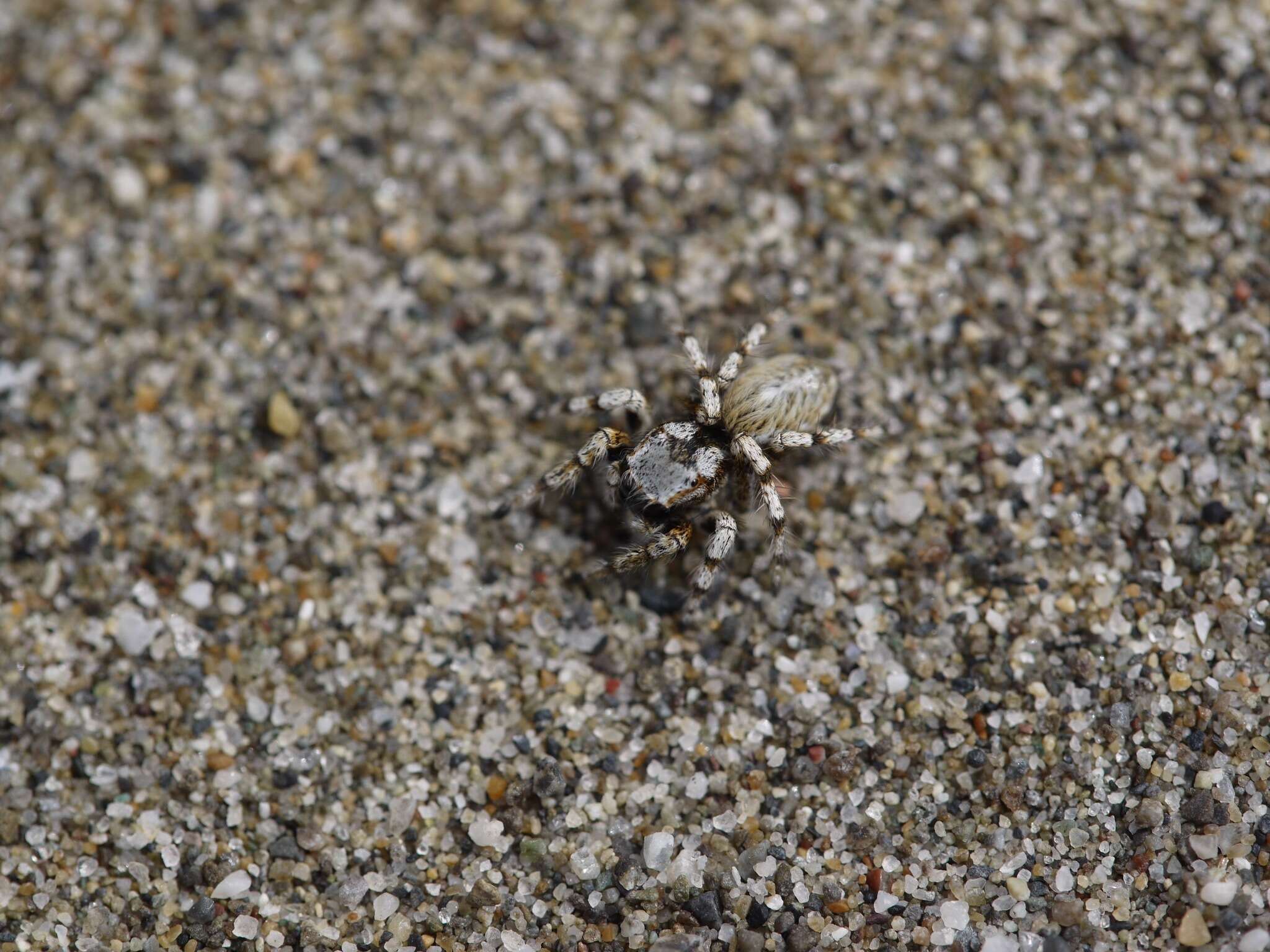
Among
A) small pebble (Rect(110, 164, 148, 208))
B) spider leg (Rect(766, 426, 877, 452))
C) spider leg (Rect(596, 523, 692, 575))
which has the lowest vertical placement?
spider leg (Rect(596, 523, 692, 575))

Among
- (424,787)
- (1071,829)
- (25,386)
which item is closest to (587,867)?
(424,787)

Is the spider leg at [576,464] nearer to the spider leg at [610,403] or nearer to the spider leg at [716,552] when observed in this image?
the spider leg at [610,403]

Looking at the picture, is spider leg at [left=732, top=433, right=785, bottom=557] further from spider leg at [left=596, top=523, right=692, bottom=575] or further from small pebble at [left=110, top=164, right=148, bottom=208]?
small pebble at [left=110, top=164, right=148, bottom=208]

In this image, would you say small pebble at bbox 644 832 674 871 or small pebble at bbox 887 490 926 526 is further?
small pebble at bbox 887 490 926 526

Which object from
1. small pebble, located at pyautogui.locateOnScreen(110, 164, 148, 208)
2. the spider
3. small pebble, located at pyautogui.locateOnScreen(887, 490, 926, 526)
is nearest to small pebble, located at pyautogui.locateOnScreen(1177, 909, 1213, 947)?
small pebble, located at pyautogui.locateOnScreen(887, 490, 926, 526)

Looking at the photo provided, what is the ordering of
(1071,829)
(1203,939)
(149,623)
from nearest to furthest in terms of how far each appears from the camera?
1. (1203,939)
2. (1071,829)
3. (149,623)

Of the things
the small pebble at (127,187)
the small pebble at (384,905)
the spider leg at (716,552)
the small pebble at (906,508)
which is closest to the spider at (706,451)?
the spider leg at (716,552)

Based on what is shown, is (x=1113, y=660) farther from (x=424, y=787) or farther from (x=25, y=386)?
(x=25, y=386)
